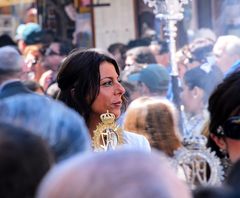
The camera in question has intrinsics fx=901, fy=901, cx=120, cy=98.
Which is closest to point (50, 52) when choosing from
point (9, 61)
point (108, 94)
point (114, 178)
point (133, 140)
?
point (9, 61)

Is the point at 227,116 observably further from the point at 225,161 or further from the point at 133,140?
the point at 133,140

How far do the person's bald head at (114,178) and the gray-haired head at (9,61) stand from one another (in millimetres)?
5077

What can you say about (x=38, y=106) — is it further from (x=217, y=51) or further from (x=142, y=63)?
(x=142, y=63)

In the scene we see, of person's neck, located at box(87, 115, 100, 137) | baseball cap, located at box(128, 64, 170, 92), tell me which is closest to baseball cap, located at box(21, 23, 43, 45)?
baseball cap, located at box(128, 64, 170, 92)

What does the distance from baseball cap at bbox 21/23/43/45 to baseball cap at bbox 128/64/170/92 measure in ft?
9.94

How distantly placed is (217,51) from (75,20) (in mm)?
3288

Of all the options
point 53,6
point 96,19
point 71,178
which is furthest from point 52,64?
point 71,178

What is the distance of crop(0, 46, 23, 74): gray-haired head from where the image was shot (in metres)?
6.79

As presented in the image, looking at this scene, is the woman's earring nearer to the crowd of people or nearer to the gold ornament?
the crowd of people

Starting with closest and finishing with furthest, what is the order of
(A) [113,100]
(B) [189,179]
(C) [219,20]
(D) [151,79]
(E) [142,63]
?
(B) [189,179] < (A) [113,100] < (D) [151,79] < (E) [142,63] < (C) [219,20]

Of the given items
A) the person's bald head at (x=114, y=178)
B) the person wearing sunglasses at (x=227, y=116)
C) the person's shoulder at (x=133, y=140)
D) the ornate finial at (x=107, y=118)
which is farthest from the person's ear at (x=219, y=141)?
the person's bald head at (x=114, y=178)

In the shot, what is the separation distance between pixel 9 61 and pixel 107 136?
3012 mm

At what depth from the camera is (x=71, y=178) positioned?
5.50 ft

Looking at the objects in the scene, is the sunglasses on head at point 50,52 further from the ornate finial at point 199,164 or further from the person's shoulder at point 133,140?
the person's shoulder at point 133,140
